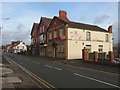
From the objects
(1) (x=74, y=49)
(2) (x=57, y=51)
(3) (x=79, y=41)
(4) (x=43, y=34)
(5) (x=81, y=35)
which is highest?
(4) (x=43, y=34)

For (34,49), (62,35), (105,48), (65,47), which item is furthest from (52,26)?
(34,49)

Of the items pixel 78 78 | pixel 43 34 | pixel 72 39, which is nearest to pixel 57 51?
pixel 72 39

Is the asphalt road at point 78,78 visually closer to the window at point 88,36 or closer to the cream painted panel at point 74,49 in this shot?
the cream painted panel at point 74,49

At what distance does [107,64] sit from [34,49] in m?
37.0

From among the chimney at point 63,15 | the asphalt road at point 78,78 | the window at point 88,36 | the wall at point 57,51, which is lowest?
the asphalt road at point 78,78

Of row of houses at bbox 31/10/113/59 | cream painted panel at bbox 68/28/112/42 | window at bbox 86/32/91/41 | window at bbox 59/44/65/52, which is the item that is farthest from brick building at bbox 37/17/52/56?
window at bbox 86/32/91/41

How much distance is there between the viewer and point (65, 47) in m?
28.8

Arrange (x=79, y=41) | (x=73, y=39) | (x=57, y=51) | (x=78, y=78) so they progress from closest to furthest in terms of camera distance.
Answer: (x=78, y=78) < (x=73, y=39) < (x=79, y=41) < (x=57, y=51)

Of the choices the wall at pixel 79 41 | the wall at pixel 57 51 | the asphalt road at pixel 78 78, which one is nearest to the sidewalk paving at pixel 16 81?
the asphalt road at pixel 78 78

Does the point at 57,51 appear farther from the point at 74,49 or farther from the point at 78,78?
the point at 78,78

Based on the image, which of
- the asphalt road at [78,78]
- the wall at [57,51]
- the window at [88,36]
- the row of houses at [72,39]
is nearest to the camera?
the asphalt road at [78,78]

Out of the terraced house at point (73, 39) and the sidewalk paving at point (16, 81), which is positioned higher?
the terraced house at point (73, 39)

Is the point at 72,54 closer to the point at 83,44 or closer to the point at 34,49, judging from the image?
the point at 83,44

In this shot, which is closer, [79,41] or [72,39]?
[72,39]
